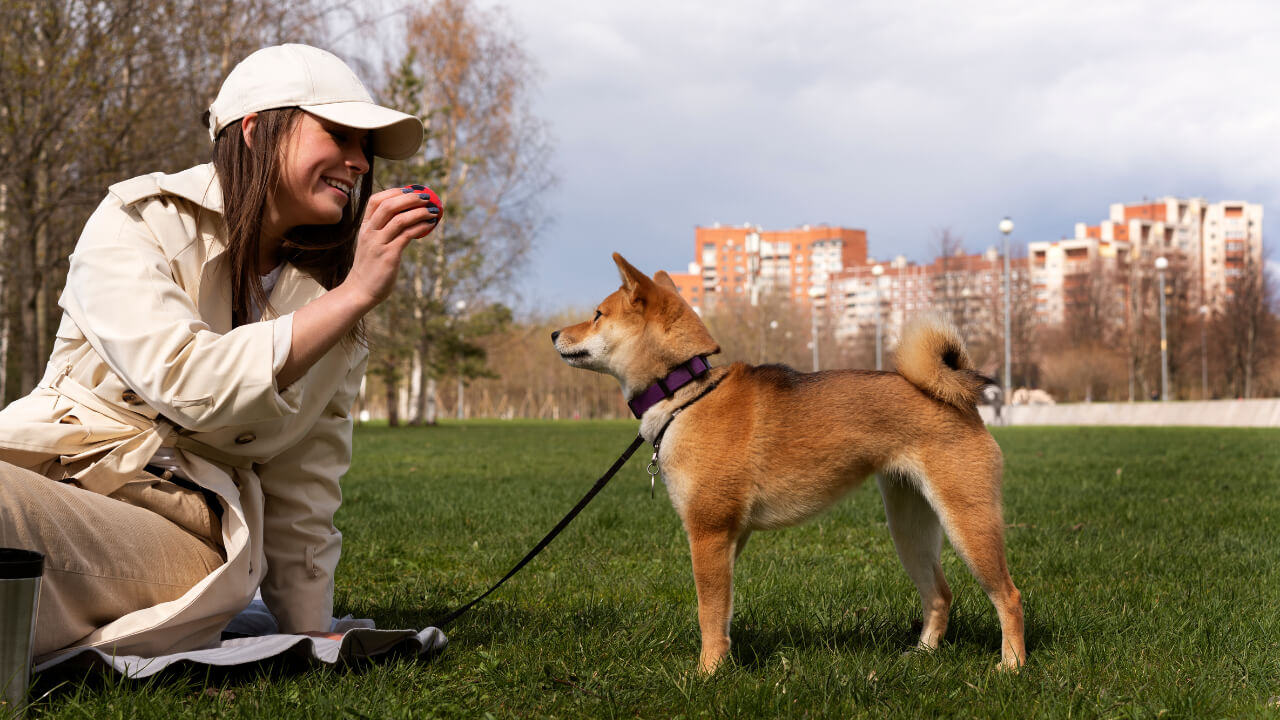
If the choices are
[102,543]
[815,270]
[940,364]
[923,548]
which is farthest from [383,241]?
[815,270]

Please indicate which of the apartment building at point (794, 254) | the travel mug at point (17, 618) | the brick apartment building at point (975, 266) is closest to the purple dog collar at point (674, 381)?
the travel mug at point (17, 618)

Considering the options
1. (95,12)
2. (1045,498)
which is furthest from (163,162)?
(1045,498)

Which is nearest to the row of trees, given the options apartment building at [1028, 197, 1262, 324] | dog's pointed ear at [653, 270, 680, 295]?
apartment building at [1028, 197, 1262, 324]

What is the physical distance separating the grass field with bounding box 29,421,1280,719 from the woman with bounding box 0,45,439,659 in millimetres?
322

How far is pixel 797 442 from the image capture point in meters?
3.32

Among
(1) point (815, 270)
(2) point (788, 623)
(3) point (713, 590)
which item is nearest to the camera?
(3) point (713, 590)

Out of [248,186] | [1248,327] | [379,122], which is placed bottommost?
[1248,327]

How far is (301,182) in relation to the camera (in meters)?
2.94

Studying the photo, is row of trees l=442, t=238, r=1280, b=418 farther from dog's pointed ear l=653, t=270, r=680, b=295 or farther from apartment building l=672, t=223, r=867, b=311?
apartment building l=672, t=223, r=867, b=311

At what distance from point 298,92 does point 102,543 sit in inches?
54.5

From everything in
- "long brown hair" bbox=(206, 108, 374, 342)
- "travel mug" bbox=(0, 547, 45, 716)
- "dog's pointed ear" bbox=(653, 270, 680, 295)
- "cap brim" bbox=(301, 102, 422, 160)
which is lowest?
"travel mug" bbox=(0, 547, 45, 716)

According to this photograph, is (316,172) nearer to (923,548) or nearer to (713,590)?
(713,590)

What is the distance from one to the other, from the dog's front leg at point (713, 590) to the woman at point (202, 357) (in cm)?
133

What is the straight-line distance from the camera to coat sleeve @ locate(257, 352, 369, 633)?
10.8ft
